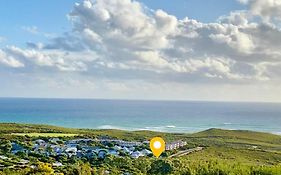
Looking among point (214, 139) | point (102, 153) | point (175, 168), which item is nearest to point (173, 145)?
point (102, 153)

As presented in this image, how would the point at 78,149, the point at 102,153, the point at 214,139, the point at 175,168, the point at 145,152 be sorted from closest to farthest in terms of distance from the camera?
the point at 175,168 < the point at 102,153 < the point at 78,149 < the point at 145,152 < the point at 214,139

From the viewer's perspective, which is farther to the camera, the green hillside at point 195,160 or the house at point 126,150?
the house at point 126,150

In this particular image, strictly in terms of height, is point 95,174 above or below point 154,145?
below

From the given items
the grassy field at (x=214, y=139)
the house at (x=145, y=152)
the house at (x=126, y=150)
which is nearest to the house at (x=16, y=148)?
the grassy field at (x=214, y=139)

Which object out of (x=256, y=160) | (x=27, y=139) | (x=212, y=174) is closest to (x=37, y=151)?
(x=27, y=139)

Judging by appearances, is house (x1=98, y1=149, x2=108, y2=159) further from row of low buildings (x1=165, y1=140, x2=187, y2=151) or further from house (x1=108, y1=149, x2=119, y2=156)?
row of low buildings (x1=165, y1=140, x2=187, y2=151)

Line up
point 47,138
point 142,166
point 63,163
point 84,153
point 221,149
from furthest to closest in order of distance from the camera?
1. point 221,149
2. point 47,138
3. point 84,153
4. point 63,163
5. point 142,166

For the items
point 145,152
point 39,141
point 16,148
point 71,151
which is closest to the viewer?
point 71,151

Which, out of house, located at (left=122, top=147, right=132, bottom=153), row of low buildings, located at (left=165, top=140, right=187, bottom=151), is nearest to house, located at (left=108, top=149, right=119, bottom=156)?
house, located at (left=122, top=147, right=132, bottom=153)

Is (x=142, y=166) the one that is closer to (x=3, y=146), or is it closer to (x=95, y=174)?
(x=95, y=174)

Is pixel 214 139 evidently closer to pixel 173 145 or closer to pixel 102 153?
pixel 173 145

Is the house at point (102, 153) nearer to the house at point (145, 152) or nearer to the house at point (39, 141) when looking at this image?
the house at point (145, 152)
